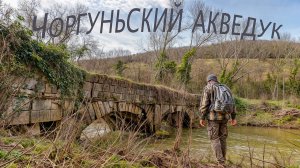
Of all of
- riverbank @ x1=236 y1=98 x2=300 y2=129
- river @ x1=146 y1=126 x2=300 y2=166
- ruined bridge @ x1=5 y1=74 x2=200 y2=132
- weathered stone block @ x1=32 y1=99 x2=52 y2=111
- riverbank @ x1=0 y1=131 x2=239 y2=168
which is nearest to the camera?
riverbank @ x1=0 y1=131 x2=239 y2=168

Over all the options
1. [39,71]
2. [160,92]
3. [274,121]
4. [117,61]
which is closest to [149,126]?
[160,92]

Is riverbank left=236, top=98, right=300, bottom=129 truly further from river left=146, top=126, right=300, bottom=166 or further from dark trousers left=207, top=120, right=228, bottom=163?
dark trousers left=207, top=120, right=228, bottom=163

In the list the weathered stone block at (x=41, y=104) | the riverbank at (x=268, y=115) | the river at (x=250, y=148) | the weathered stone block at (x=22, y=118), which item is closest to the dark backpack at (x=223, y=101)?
the river at (x=250, y=148)

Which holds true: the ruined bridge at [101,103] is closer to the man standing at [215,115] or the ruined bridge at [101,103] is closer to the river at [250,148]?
the man standing at [215,115]

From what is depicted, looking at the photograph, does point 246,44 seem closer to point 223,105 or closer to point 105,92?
point 105,92

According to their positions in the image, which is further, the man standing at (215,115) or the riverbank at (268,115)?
the riverbank at (268,115)


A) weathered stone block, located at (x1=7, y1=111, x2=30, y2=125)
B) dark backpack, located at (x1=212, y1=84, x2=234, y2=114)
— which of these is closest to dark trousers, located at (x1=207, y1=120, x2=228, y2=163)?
dark backpack, located at (x1=212, y1=84, x2=234, y2=114)

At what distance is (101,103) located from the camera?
31.0 ft

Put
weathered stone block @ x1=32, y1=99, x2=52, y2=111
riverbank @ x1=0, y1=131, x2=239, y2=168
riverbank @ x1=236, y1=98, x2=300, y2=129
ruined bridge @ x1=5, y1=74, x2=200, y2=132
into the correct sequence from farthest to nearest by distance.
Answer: riverbank @ x1=236, y1=98, x2=300, y2=129
weathered stone block @ x1=32, y1=99, x2=52, y2=111
ruined bridge @ x1=5, y1=74, x2=200, y2=132
riverbank @ x1=0, y1=131, x2=239, y2=168

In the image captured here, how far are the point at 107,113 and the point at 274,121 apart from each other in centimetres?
1659

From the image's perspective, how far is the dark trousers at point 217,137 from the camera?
20.3 feet

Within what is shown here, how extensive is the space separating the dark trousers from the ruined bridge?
1.66 feet

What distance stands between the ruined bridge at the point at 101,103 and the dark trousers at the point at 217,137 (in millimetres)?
507

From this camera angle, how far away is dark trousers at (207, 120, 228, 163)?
20.3 ft
